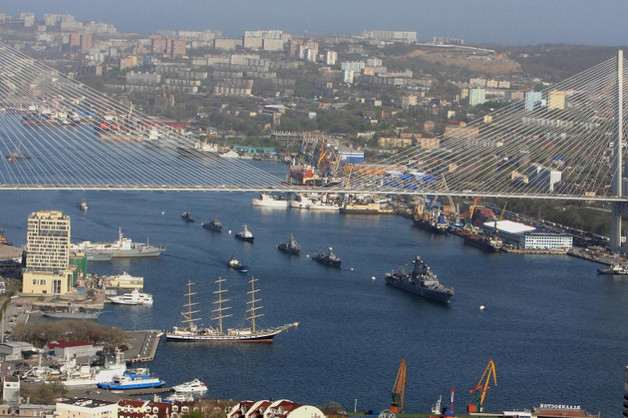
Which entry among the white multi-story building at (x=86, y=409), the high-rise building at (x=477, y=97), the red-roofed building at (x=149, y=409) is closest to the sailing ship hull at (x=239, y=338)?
the red-roofed building at (x=149, y=409)

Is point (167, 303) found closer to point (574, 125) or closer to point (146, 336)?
point (146, 336)

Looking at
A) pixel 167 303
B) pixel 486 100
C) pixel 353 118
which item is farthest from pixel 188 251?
pixel 486 100

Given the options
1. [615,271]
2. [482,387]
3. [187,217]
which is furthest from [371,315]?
[187,217]

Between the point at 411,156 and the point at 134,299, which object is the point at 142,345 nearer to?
the point at 134,299

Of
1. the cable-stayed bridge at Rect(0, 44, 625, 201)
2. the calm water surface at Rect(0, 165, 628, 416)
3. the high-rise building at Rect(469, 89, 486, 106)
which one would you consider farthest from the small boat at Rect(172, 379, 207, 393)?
the high-rise building at Rect(469, 89, 486, 106)

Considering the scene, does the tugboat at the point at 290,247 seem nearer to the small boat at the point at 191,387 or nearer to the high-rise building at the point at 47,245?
the high-rise building at the point at 47,245

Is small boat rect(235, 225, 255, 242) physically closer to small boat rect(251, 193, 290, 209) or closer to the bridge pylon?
small boat rect(251, 193, 290, 209)
